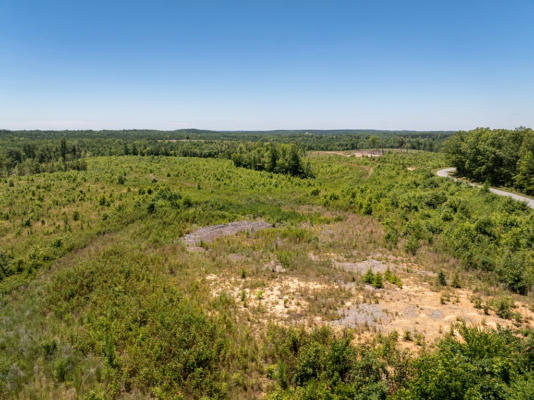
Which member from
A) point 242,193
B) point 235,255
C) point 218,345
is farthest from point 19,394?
point 242,193

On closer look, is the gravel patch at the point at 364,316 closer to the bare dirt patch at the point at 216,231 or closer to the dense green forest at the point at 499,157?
the bare dirt patch at the point at 216,231

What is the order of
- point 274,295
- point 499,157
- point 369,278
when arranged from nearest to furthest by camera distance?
point 274,295, point 369,278, point 499,157

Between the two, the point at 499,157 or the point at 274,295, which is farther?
the point at 499,157

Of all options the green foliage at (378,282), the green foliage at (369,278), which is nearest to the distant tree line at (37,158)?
the green foliage at (369,278)

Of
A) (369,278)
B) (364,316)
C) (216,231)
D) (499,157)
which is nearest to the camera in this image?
(364,316)

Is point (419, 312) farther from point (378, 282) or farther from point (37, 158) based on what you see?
point (37, 158)

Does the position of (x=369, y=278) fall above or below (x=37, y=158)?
below

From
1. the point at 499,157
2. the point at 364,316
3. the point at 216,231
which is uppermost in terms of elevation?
the point at 499,157

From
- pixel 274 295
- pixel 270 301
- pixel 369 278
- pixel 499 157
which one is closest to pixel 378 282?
pixel 369 278
